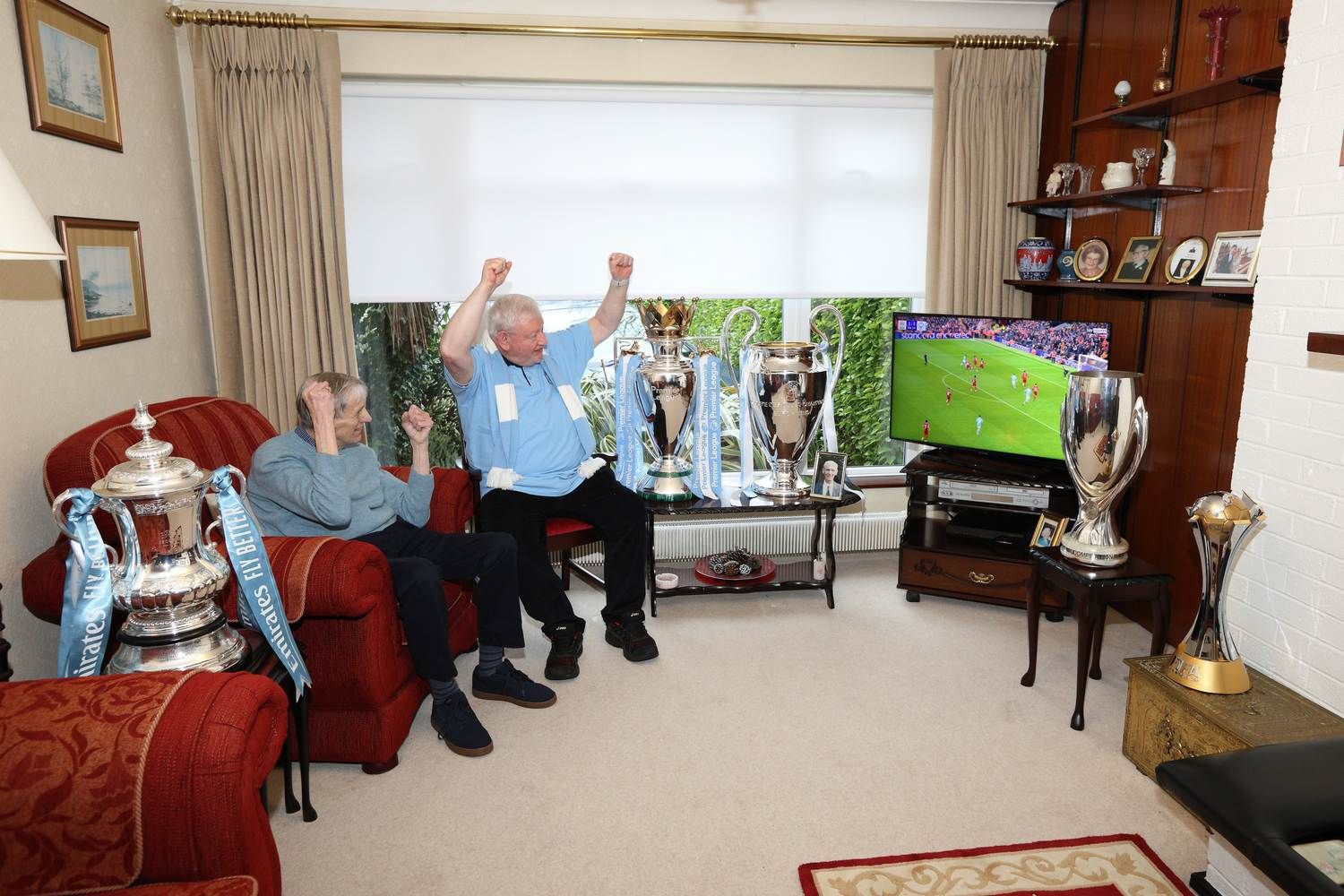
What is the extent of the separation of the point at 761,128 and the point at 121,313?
2493 mm

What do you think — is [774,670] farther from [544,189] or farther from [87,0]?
[87,0]

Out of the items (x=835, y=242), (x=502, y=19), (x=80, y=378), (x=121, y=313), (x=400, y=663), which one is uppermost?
(x=502, y=19)

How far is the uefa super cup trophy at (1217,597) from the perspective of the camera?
2016 millimetres

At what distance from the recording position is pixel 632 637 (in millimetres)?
3016

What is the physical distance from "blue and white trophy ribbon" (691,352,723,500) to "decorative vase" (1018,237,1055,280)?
138 centimetres

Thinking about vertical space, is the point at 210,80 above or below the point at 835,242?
above

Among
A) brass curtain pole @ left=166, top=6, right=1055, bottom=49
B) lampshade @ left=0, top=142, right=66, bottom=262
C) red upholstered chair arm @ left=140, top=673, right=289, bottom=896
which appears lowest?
red upholstered chair arm @ left=140, top=673, right=289, bottom=896

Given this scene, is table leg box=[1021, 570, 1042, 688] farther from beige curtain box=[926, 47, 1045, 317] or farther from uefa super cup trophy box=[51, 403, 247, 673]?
uefa super cup trophy box=[51, 403, 247, 673]

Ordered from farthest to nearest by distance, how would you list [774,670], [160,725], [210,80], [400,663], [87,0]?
[210,80] < [774,670] < [87,0] < [400,663] < [160,725]

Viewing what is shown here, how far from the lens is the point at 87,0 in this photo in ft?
8.75

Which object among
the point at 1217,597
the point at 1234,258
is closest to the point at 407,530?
the point at 1217,597

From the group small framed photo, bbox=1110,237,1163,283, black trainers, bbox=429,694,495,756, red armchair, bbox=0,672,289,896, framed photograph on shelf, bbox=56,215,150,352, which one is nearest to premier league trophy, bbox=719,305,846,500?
small framed photo, bbox=1110,237,1163,283

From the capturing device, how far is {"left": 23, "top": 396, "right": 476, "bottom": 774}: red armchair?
2.06 meters

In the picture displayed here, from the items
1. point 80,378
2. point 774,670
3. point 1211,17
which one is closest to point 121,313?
point 80,378
